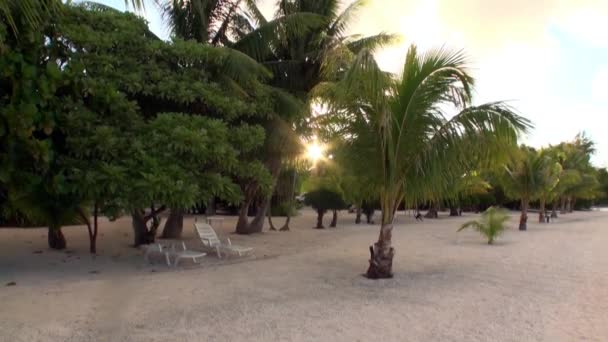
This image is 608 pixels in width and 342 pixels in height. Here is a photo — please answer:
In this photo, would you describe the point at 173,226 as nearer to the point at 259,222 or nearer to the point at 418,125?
the point at 259,222

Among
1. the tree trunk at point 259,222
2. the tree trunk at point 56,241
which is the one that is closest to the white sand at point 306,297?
the tree trunk at point 56,241

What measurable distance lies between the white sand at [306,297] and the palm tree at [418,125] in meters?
1.54

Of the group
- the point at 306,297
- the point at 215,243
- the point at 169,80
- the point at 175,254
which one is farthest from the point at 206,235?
the point at 306,297

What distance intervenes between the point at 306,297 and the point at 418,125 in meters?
3.41

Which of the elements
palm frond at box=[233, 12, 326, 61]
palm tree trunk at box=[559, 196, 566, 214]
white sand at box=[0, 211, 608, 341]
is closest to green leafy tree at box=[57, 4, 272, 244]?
white sand at box=[0, 211, 608, 341]

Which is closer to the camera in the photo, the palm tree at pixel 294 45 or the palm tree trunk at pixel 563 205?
the palm tree at pixel 294 45

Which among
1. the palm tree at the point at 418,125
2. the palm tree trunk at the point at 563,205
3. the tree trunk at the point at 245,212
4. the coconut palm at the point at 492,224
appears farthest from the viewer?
the palm tree trunk at the point at 563,205

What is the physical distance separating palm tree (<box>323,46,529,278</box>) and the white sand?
1.54 meters

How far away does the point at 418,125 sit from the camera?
7602 millimetres

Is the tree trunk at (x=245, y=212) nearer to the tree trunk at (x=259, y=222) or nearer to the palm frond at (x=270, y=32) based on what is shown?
the tree trunk at (x=259, y=222)

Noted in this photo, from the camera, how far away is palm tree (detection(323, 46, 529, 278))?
286 inches

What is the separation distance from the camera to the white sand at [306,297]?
4.95m

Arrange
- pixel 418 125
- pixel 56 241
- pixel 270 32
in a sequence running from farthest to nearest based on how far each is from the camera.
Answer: pixel 270 32, pixel 56 241, pixel 418 125

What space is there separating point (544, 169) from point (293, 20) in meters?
14.5
